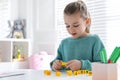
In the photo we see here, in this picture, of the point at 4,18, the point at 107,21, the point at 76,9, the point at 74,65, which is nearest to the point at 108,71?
the point at 74,65

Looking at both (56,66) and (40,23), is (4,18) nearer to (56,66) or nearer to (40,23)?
(40,23)

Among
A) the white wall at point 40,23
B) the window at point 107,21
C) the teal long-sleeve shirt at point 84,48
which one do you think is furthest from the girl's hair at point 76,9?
the white wall at point 40,23

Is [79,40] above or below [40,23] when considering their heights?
below

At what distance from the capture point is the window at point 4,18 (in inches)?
129

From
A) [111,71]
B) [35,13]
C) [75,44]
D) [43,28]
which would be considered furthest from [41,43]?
[111,71]

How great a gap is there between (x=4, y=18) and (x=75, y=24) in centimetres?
221

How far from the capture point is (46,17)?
3.15 m

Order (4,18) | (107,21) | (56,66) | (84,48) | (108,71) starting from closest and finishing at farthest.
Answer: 1. (108,71)
2. (56,66)
3. (84,48)
4. (107,21)
5. (4,18)

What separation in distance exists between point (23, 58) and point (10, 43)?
0.27 m

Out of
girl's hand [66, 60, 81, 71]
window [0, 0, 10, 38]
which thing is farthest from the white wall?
girl's hand [66, 60, 81, 71]

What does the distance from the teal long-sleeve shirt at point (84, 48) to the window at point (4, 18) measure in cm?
202

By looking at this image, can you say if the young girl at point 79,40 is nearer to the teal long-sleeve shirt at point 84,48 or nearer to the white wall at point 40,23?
the teal long-sleeve shirt at point 84,48

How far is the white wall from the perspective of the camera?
10.2ft

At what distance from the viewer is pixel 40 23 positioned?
321 cm
